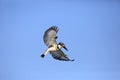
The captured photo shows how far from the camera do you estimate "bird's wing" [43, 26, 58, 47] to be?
281cm

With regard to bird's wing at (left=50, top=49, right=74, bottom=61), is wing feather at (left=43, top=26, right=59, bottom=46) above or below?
above

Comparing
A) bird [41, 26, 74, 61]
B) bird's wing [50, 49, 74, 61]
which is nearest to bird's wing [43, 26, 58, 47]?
bird [41, 26, 74, 61]

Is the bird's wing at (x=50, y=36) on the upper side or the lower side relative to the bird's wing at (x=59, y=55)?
upper

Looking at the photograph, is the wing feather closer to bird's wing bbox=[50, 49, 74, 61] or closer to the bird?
the bird

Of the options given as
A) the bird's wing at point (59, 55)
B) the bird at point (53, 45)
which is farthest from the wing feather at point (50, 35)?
the bird's wing at point (59, 55)

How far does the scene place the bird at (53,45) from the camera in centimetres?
279

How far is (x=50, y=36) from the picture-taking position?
111 inches

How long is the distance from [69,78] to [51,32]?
0.55 m

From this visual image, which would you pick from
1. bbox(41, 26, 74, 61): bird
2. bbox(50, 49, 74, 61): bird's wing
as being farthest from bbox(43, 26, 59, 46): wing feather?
bbox(50, 49, 74, 61): bird's wing

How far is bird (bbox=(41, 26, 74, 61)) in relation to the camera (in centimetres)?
279

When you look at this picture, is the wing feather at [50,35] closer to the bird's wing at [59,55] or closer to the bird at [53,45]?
the bird at [53,45]
